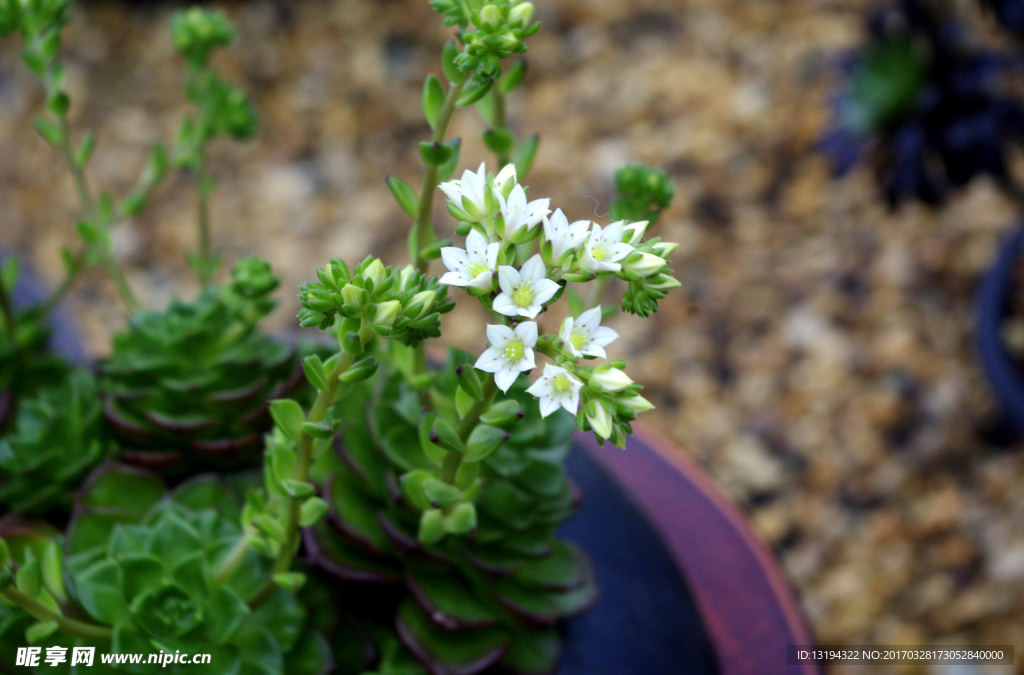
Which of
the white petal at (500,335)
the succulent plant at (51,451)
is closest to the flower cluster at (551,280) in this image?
the white petal at (500,335)

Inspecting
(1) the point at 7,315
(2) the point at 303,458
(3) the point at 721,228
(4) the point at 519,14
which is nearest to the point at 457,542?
(2) the point at 303,458

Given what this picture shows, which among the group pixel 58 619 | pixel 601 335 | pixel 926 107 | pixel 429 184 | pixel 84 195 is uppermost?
pixel 926 107

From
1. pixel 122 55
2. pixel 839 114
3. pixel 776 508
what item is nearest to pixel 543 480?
pixel 776 508

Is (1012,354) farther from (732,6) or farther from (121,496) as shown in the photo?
(121,496)

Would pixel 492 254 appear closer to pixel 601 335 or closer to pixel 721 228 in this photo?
pixel 601 335

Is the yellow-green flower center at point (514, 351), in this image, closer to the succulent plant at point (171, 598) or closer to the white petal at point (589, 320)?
the white petal at point (589, 320)

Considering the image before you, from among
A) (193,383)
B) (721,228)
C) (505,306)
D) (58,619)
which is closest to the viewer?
(505,306)
